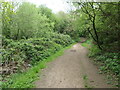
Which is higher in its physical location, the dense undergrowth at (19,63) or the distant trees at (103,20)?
the distant trees at (103,20)

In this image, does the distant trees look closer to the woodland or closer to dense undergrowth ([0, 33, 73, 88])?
the woodland

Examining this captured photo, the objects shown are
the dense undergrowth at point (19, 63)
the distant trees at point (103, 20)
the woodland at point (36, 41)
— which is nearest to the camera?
the dense undergrowth at point (19, 63)

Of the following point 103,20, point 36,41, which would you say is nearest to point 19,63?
point 36,41

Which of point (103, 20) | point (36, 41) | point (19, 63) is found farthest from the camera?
point (36, 41)

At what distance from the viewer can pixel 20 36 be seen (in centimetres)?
1291

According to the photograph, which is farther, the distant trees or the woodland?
the distant trees

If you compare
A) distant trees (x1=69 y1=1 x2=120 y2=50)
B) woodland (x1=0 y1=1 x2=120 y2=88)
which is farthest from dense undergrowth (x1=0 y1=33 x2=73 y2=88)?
distant trees (x1=69 y1=1 x2=120 y2=50)

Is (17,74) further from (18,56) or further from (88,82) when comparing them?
(88,82)

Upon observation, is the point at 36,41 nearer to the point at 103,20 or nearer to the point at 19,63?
the point at 19,63

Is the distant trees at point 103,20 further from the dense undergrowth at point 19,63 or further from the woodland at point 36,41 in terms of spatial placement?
the dense undergrowth at point 19,63

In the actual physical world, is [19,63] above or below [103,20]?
below

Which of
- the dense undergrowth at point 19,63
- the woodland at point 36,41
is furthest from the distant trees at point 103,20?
the dense undergrowth at point 19,63

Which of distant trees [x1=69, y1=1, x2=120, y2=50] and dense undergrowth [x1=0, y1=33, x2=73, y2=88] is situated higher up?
distant trees [x1=69, y1=1, x2=120, y2=50]

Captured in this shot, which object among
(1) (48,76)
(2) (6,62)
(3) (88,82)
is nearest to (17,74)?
(2) (6,62)
